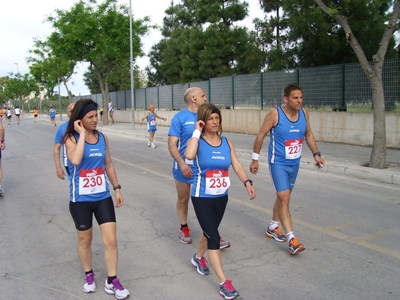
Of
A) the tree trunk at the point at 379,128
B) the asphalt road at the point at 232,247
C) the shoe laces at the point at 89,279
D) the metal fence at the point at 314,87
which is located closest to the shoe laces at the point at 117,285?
the asphalt road at the point at 232,247

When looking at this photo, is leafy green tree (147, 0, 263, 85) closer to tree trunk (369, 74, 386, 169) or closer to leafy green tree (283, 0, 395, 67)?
leafy green tree (283, 0, 395, 67)

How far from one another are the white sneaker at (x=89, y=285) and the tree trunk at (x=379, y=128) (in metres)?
7.49

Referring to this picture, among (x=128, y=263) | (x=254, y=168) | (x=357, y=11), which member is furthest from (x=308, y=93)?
(x=128, y=263)

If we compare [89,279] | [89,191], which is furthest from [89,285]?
[89,191]

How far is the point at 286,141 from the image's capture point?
16.2 feet

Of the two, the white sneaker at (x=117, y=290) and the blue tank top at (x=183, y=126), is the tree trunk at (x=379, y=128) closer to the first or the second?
the blue tank top at (x=183, y=126)

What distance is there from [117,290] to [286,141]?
244 centimetres

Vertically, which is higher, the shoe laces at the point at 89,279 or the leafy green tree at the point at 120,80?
the leafy green tree at the point at 120,80

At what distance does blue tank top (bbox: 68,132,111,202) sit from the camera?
3.77 metres

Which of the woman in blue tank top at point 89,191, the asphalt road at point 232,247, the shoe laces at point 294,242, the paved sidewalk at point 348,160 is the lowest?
the asphalt road at point 232,247

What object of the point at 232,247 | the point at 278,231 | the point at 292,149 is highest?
the point at 292,149

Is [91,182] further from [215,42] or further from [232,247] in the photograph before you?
[215,42]

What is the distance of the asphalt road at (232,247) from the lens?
399 centimetres

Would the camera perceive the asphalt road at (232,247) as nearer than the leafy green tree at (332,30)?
Yes
